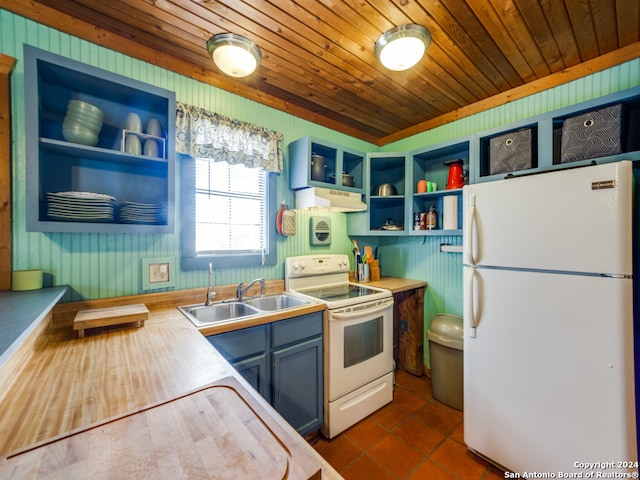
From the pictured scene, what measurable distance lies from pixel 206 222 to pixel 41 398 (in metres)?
1.37

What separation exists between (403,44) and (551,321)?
168 centimetres

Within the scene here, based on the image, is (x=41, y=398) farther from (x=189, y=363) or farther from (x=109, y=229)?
(x=109, y=229)

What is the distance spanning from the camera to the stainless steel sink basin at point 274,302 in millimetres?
2037

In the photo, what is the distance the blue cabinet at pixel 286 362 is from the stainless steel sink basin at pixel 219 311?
219 mm

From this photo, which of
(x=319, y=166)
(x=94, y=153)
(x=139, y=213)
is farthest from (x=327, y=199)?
(x=94, y=153)

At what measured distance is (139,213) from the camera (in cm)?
147

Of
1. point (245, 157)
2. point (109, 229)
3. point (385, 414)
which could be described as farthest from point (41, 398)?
point (385, 414)

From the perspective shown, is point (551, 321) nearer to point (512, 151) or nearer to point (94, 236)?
point (512, 151)

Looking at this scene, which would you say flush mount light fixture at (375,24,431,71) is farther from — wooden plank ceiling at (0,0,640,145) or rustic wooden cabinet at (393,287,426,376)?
rustic wooden cabinet at (393,287,426,376)

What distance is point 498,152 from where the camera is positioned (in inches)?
78.6

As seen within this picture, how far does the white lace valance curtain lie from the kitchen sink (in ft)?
3.38

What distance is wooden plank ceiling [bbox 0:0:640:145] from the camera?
1.39 metres

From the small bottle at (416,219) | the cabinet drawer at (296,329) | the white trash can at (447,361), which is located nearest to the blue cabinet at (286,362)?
the cabinet drawer at (296,329)

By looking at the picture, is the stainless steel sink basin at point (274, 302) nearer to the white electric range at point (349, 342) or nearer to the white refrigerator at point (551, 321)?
the white electric range at point (349, 342)
